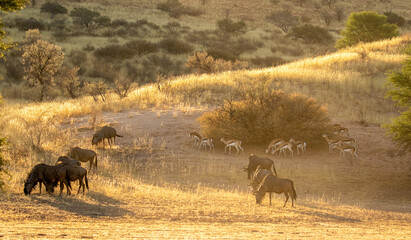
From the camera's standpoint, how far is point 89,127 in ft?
66.5

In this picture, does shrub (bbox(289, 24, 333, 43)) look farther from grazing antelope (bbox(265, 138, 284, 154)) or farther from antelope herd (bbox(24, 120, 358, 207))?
grazing antelope (bbox(265, 138, 284, 154))

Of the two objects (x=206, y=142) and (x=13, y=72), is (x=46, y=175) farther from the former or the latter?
(x=13, y=72)

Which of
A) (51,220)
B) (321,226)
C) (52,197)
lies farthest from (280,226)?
(52,197)

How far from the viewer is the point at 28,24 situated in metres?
51.4

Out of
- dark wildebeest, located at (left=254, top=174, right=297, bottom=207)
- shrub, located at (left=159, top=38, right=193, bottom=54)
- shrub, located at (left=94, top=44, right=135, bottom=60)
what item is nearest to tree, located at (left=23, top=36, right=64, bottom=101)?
shrub, located at (left=94, top=44, right=135, bottom=60)

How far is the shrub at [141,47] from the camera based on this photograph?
47.2m

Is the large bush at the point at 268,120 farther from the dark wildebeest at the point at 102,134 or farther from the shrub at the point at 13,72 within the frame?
the shrub at the point at 13,72

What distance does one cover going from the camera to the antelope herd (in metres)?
9.93

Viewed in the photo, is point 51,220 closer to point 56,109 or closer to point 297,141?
point 297,141

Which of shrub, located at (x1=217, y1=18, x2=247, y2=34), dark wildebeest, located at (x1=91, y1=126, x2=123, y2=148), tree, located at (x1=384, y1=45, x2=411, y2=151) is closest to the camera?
tree, located at (x1=384, y1=45, x2=411, y2=151)

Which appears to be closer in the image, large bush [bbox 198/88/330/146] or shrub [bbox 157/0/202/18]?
large bush [bbox 198/88/330/146]

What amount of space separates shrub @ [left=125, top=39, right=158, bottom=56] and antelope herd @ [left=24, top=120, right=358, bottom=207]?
1156 inches

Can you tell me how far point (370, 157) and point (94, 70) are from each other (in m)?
28.5

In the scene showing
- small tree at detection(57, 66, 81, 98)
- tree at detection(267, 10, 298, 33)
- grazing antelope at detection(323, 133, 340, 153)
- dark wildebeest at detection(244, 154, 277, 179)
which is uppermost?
tree at detection(267, 10, 298, 33)
